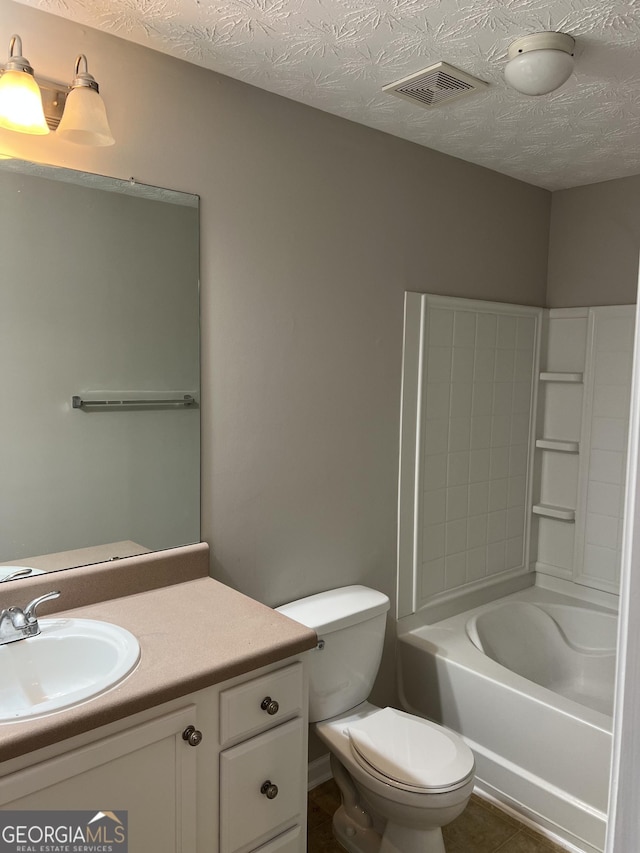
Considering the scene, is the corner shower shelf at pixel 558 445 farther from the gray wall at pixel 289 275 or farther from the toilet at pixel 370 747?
the toilet at pixel 370 747

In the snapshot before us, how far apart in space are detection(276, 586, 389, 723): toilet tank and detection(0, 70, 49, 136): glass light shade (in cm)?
156

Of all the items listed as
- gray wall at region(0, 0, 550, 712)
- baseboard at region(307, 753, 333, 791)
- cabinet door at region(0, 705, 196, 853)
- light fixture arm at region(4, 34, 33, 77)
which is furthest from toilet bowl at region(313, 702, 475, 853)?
light fixture arm at region(4, 34, 33, 77)

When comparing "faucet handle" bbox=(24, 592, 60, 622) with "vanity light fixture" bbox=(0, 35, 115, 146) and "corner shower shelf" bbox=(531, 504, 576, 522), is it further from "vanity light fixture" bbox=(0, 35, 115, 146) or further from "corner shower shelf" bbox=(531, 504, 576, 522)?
"corner shower shelf" bbox=(531, 504, 576, 522)

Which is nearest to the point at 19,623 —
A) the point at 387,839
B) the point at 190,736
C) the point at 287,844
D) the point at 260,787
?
the point at 190,736

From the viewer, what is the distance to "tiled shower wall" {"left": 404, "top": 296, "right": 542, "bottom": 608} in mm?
2744

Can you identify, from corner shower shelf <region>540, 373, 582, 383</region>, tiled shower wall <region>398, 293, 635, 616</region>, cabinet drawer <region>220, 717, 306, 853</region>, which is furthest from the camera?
corner shower shelf <region>540, 373, 582, 383</region>

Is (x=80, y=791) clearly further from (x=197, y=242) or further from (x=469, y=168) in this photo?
(x=469, y=168)

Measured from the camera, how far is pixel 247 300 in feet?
6.88

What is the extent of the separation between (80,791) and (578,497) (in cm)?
255

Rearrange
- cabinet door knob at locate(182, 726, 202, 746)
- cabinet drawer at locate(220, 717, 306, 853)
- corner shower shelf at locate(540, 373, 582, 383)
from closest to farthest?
cabinet door knob at locate(182, 726, 202, 746) → cabinet drawer at locate(220, 717, 306, 853) → corner shower shelf at locate(540, 373, 582, 383)

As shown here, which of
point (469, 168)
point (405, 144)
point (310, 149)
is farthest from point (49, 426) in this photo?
point (469, 168)

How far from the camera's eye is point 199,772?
146 centimetres

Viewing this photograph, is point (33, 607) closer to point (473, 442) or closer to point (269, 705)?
point (269, 705)

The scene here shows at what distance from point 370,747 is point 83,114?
188 centimetres
